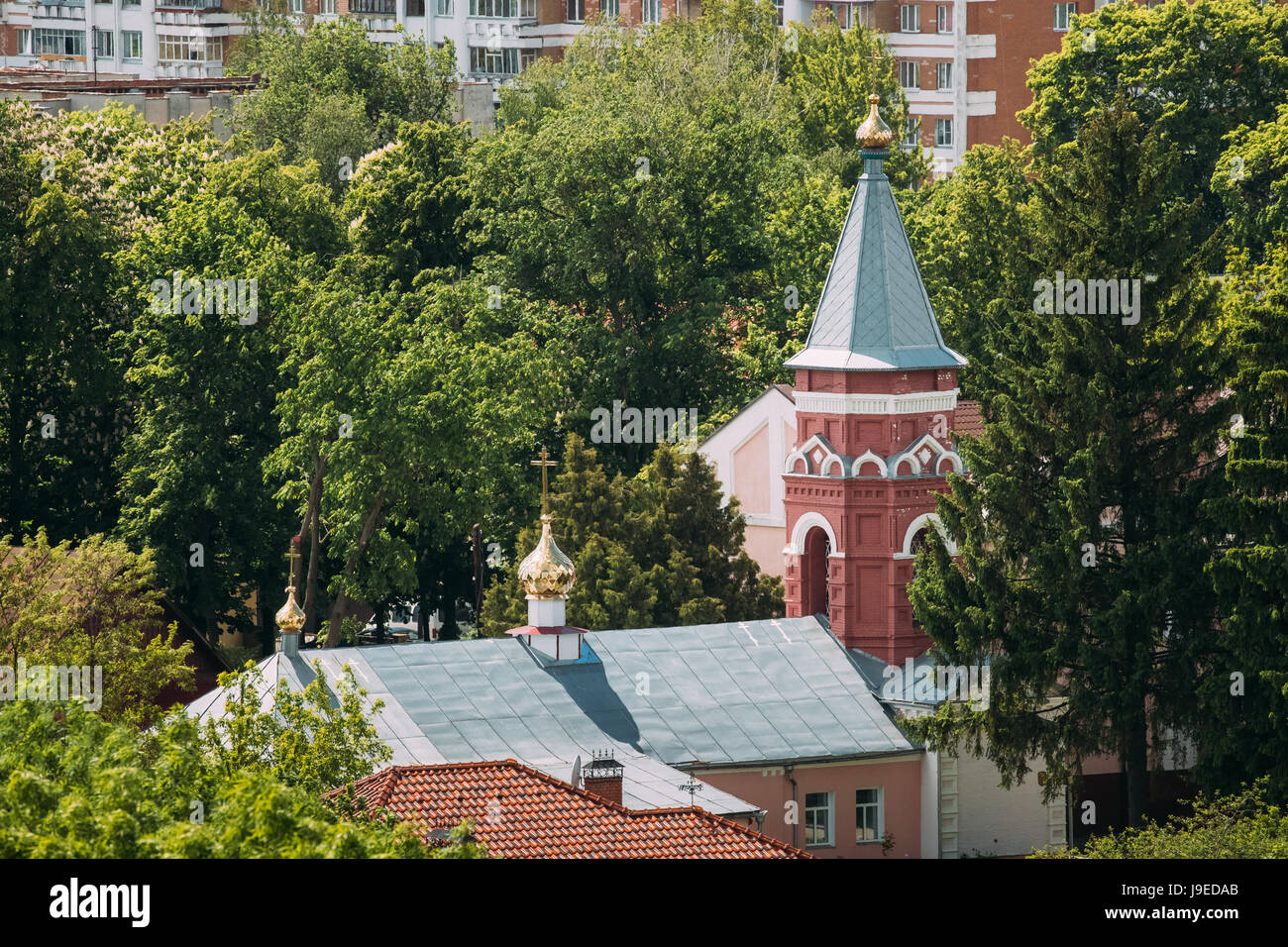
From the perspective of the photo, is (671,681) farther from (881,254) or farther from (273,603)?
(273,603)

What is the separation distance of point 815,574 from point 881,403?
3517 millimetres

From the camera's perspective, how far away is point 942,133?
110125mm

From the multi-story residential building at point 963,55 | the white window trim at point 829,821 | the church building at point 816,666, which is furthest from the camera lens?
the multi-story residential building at point 963,55

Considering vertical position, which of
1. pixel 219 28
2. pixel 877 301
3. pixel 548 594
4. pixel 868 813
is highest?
pixel 219 28

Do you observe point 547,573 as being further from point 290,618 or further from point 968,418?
point 968,418

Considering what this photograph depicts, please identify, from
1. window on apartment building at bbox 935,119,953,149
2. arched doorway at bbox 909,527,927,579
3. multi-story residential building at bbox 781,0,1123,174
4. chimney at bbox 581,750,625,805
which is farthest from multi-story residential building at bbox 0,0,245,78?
chimney at bbox 581,750,625,805

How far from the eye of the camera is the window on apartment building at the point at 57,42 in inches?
4788

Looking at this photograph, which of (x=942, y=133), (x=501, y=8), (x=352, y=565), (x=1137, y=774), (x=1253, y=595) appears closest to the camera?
(x=1253, y=595)

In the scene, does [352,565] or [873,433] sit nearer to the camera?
[873,433]

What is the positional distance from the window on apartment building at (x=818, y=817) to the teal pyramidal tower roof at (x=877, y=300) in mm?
7522

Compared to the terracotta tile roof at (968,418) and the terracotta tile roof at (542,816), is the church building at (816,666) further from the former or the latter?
the terracotta tile roof at (968,418)

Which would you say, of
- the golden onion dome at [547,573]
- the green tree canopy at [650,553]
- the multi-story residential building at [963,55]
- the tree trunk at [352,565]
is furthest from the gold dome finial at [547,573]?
the multi-story residential building at [963,55]

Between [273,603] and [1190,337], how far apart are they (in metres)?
25.0

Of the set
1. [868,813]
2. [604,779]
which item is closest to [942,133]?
[868,813]
